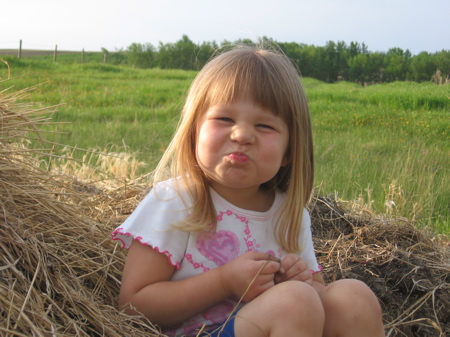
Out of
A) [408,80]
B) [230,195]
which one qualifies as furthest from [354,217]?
[408,80]

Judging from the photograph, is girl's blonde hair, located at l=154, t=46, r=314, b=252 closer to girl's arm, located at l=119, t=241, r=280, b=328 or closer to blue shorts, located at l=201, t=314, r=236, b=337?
girl's arm, located at l=119, t=241, r=280, b=328

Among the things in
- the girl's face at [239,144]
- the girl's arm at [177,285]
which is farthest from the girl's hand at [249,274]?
the girl's face at [239,144]

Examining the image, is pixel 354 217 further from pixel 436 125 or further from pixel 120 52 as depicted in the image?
pixel 120 52

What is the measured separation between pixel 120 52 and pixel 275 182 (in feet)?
108

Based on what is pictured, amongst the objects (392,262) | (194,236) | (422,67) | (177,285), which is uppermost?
(422,67)

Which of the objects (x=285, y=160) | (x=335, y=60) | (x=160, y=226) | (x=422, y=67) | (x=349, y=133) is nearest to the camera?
(x=160, y=226)

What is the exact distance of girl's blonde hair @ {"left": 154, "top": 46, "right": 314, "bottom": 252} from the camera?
176 centimetres

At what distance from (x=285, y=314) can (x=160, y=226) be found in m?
0.52

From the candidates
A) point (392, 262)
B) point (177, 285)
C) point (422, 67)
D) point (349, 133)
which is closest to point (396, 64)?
point (422, 67)

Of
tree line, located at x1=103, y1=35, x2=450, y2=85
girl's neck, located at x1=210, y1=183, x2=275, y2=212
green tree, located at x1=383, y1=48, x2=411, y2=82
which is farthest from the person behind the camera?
green tree, located at x1=383, y1=48, x2=411, y2=82

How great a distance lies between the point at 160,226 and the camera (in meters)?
1.75

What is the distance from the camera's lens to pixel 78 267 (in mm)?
1966

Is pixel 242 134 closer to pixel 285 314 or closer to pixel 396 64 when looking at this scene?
pixel 285 314

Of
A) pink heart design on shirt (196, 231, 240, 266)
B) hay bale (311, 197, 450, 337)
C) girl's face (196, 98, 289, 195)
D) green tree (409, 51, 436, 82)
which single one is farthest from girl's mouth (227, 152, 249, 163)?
green tree (409, 51, 436, 82)
